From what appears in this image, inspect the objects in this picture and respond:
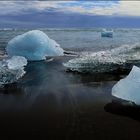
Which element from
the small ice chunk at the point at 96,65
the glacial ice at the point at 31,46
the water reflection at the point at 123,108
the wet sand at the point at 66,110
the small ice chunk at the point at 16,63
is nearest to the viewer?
the wet sand at the point at 66,110

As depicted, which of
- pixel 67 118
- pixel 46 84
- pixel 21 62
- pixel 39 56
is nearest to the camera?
pixel 67 118

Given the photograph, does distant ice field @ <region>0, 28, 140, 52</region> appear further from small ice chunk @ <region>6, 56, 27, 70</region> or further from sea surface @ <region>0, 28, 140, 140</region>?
sea surface @ <region>0, 28, 140, 140</region>

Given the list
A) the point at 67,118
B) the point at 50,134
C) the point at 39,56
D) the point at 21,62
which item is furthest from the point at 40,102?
the point at 39,56

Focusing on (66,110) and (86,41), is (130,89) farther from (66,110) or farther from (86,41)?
(86,41)

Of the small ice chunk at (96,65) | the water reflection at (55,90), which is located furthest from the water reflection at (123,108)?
the small ice chunk at (96,65)

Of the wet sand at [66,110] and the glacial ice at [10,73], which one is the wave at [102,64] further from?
the glacial ice at [10,73]

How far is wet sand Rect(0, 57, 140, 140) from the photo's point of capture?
20.0ft

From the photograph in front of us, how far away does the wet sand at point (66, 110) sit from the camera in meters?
6.11

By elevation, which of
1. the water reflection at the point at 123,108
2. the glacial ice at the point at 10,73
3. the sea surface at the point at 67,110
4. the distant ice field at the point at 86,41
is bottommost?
the distant ice field at the point at 86,41

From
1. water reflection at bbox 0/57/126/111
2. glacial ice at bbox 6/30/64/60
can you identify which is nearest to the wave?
water reflection at bbox 0/57/126/111

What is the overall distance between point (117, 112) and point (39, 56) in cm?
712

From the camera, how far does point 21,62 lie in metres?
10.9

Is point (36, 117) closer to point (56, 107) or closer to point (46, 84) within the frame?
point (56, 107)

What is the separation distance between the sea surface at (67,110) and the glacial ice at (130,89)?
0.20 meters
